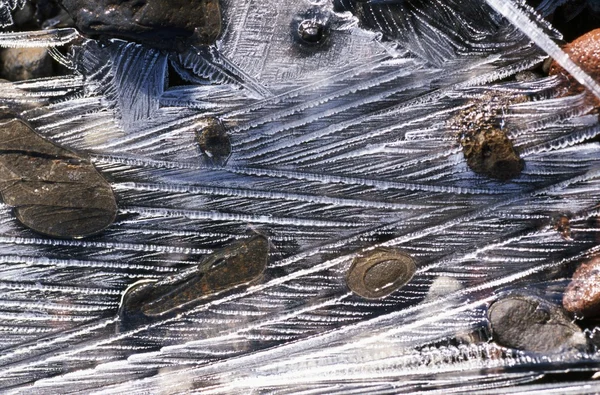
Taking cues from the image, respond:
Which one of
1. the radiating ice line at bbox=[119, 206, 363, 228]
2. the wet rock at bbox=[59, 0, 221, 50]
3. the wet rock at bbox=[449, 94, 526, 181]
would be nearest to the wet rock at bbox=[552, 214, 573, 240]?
the wet rock at bbox=[449, 94, 526, 181]

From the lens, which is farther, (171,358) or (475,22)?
A: (171,358)

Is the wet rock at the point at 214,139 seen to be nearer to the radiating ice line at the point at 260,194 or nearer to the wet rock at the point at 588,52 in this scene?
Answer: the radiating ice line at the point at 260,194

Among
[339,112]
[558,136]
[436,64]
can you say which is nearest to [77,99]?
[339,112]

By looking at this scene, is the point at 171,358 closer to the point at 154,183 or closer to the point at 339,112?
the point at 154,183

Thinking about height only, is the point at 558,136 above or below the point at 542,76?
below

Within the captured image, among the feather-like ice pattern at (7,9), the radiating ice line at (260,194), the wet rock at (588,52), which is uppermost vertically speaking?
the wet rock at (588,52)

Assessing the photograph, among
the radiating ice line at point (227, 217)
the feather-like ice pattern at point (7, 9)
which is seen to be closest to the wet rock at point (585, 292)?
the radiating ice line at point (227, 217)
